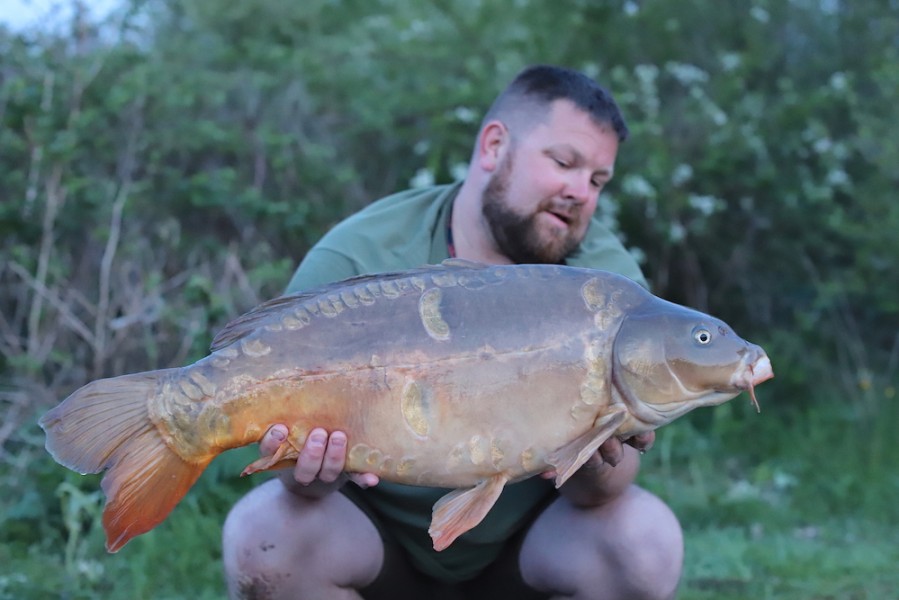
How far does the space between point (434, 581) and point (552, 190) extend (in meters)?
0.97

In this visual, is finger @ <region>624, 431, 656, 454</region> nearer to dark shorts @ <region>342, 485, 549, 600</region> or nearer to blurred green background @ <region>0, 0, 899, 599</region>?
dark shorts @ <region>342, 485, 549, 600</region>

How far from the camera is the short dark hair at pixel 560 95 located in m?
2.76

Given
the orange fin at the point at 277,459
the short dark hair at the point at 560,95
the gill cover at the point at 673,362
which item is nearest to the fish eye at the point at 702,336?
the gill cover at the point at 673,362

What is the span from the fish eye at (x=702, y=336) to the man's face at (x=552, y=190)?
2.88 ft

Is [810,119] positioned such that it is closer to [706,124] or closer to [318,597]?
[706,124]

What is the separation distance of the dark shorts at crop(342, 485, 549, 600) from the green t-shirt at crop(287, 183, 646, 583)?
0.06ft

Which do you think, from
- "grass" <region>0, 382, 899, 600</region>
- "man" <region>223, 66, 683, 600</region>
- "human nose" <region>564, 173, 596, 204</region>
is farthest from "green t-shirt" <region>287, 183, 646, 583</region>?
"grass" <region>0, 382, 899, 600</region>

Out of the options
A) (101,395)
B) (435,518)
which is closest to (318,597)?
(435,518)

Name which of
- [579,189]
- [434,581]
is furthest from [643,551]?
[579,189]

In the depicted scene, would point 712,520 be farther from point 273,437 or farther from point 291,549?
point 273,437

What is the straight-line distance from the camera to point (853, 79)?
5340 millimetres

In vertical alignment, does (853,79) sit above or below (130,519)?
below

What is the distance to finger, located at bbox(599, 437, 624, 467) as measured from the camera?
1961 millimetres

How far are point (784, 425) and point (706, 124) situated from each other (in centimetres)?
147
